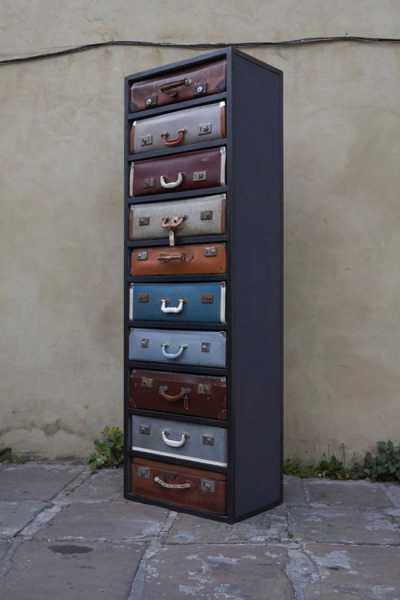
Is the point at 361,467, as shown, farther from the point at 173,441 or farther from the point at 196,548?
the point at 196,548

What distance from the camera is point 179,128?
3.53 metres

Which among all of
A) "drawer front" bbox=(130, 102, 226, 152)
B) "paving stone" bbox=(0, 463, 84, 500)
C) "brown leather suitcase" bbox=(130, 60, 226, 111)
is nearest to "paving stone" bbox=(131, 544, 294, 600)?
"paving stone" bbox=(0, 463, 84, 500)

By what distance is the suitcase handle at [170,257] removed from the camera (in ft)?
11.5

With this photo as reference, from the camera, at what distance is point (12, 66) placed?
15.9 feet

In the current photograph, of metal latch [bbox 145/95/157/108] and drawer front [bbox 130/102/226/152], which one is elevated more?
metal latch [bbox 145/95/157/108]

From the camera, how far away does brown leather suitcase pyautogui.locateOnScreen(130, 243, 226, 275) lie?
11.1 ft

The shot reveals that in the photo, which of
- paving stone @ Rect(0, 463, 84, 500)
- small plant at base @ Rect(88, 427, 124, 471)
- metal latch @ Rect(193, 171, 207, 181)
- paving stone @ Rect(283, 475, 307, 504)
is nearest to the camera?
metal latch @ Rect(193, 171, 207, 181)

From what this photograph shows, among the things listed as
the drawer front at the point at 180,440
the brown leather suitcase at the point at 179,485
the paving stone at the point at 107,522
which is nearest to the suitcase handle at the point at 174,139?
the drawer front at the point at 180,440

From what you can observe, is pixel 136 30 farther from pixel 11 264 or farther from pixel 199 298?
pixel 199 298

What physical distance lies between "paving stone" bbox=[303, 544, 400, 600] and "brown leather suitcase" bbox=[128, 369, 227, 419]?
80 centimetres

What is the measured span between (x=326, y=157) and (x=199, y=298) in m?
1.51

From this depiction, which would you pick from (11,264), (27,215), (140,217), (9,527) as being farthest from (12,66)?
(9,527)

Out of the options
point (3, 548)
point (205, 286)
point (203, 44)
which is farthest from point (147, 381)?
point (203, 44)

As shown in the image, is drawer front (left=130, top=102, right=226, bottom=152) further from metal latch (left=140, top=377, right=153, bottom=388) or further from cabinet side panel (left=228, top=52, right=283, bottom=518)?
metal latch (left=140, top=377, right=153, bottom=388)
